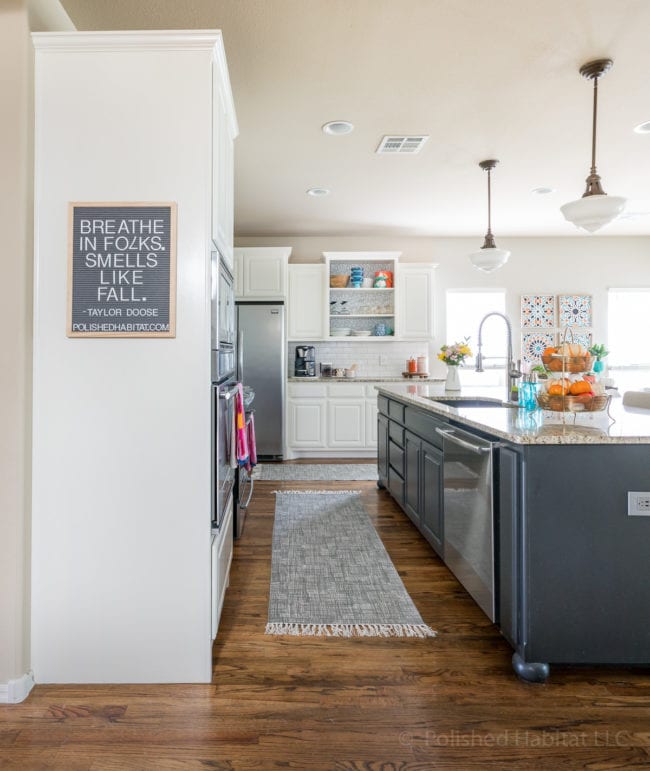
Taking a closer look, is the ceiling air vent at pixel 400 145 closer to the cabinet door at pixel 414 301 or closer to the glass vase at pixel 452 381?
the glass vase at pixel 452 381

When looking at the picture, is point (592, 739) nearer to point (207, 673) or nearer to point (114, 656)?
point (207, 673)

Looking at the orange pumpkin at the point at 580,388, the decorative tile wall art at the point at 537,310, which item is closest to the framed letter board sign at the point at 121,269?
the orange pumpkin at the point at 580,388

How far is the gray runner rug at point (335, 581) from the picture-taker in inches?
85.1

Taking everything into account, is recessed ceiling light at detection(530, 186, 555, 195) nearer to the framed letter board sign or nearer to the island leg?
the framed letter board sign

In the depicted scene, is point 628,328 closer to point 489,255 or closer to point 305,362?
point 489,255

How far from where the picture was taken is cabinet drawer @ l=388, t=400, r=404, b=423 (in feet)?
11.5

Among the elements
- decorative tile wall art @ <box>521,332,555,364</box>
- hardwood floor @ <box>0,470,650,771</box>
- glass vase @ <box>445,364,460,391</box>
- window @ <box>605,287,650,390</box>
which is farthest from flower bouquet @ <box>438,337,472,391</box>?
window @ <box>605,287,650,390</box>

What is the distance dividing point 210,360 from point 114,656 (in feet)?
3.63

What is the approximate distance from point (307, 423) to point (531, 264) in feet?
11.9

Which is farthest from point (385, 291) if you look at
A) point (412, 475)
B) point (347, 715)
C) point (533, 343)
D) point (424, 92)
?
point (347, 715)

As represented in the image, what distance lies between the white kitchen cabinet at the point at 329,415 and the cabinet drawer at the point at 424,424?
2.49 meters

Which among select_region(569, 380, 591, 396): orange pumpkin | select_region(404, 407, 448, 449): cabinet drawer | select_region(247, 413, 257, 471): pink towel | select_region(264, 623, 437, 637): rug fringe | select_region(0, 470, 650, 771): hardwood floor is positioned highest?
select_region(569, 380, 591, 396): orange pumpkin

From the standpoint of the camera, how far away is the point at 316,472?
513cm

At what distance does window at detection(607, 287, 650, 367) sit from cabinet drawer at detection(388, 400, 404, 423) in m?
4.20
